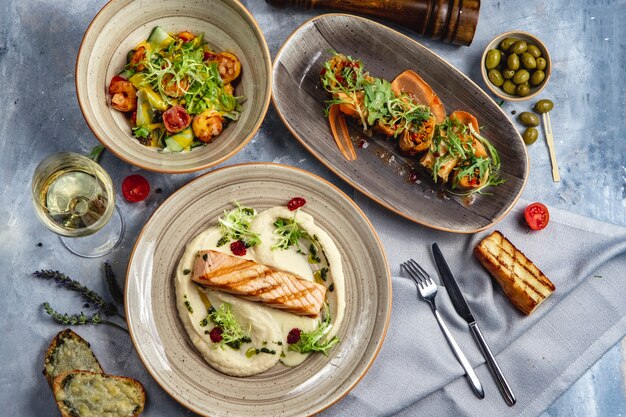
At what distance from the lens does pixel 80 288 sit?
402cm

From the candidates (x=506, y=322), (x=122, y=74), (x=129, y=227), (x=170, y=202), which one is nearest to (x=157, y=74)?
(x=122, y=74)

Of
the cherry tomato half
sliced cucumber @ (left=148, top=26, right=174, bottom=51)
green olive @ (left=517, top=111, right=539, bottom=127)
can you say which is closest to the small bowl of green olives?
green olive @ (left=517, top=111, right=539, bottom=127)

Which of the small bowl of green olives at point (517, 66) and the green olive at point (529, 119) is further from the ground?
the small bowl of green olives at point (517, 66)

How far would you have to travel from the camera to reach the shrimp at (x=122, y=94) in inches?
150

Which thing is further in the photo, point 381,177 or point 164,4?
point 381,177

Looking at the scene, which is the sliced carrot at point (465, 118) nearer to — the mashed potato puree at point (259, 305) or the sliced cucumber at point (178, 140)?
the mashed potato puree at point (259, 305)

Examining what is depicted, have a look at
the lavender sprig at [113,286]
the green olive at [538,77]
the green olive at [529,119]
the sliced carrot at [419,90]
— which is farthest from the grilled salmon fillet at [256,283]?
the green olive at [538,77]

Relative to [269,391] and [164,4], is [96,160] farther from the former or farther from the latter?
[269,391]

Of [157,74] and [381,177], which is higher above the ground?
[157,74]

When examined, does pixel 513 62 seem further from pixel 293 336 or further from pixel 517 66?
pixel 293 336

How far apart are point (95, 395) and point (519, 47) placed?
3.86 meters

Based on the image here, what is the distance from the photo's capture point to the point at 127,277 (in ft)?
12.5

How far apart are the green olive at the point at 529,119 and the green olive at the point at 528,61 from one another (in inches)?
13.6

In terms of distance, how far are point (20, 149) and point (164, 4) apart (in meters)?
1.46
